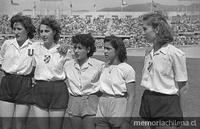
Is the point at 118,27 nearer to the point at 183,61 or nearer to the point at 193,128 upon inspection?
the point at 193,128

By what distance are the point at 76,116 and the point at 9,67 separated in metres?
1.01

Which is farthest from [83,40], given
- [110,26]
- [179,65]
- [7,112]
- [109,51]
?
[110,26]

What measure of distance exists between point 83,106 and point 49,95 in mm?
405

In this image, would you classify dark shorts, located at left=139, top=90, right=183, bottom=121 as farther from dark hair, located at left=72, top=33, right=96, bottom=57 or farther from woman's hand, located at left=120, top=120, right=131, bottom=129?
dark hair, located at left=72, top=33, right=96, bottom=57

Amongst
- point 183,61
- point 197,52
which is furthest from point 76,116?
point 197,52

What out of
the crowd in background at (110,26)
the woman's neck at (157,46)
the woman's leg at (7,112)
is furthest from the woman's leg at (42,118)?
the crowd in background at (110,26)

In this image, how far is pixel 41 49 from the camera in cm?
329

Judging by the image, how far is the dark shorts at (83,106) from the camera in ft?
10.0

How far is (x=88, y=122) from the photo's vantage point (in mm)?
3041

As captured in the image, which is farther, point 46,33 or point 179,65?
point 46,33

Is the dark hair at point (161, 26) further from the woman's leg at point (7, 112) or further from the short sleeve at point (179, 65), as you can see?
the woman's leg at point (7, 112)

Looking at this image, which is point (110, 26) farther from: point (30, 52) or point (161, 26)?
point (161, 26)

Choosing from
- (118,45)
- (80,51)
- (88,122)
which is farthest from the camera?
(80,51)

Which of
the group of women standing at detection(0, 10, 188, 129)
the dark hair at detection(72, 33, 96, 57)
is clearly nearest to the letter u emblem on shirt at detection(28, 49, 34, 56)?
the group of women standing at detection(0, 10, 188, 129)
